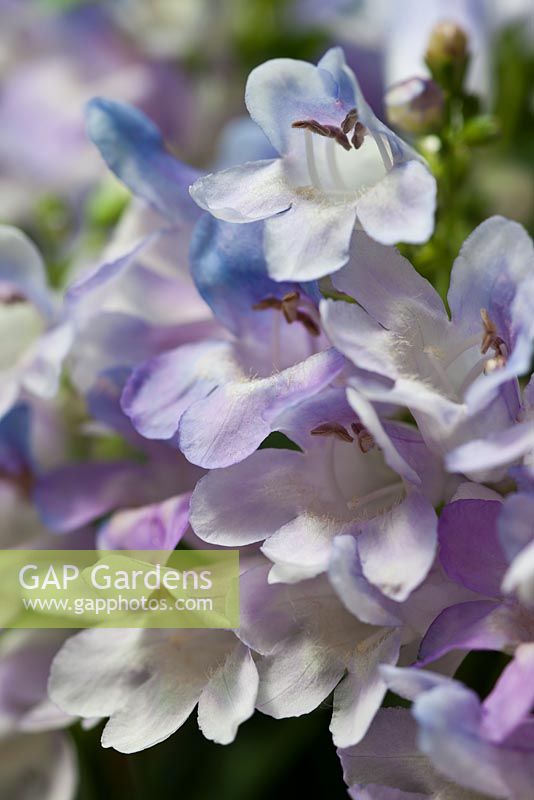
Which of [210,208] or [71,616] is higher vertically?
[210,208]

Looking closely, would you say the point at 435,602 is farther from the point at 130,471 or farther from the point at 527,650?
the point at 130,471

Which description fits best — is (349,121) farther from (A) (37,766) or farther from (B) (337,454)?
(A) (37,766)

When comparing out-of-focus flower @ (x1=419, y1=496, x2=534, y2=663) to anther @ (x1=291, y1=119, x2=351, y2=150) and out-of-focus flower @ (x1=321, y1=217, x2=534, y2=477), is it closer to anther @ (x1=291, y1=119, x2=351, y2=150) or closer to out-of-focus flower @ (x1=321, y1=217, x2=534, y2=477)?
out-of-focus flower @ (x1=321, y1=217, x2=534, y2=477)

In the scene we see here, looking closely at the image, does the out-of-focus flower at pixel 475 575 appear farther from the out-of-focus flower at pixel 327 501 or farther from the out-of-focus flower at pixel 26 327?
the out-of-focus flower at pixel 26 327

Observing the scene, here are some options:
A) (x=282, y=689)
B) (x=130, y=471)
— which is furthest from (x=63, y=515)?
(x=282, y=689)

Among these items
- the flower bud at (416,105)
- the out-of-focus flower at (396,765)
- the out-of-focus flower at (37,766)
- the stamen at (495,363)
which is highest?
the flower bud at (416,105)

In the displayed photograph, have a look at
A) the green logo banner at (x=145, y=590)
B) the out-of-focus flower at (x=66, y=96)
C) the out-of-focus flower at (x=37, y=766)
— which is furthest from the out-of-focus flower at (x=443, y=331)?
the out-of-focus flower at (x=66, y=96)

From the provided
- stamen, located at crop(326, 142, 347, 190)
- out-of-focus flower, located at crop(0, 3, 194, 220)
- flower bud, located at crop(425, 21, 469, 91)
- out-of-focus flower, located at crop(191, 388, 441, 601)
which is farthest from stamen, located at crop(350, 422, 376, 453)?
out-of-focus flower, located at crop(0, 3, 194, 220)
